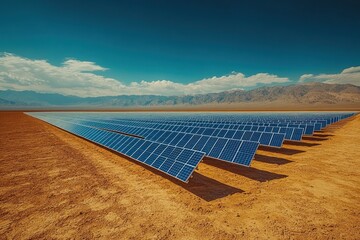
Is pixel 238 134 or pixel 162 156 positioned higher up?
pixel 238 134

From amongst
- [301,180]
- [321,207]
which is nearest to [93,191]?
[321,207]

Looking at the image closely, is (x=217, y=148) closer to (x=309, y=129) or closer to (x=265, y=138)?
(x=265, y=138)

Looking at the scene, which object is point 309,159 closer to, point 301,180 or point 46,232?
point 301,180

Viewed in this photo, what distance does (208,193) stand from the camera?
874 centimetres

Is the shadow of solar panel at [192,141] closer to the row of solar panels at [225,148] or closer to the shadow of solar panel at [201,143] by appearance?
the row of solar panels at [225,148]

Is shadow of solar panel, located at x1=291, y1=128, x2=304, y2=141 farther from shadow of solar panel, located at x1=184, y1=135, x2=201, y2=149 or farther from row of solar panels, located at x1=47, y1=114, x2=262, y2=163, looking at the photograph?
shadow of solar panel, located at x1=184, y1=135, x2=201, y2=149

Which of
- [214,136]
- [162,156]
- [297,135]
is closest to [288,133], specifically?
[297,135]

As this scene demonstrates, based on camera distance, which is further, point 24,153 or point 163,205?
point 24,153

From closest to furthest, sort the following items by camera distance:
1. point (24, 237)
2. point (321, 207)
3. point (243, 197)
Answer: point (24, 237) < point (321, 207) < point (243, 197)

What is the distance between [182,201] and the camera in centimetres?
805

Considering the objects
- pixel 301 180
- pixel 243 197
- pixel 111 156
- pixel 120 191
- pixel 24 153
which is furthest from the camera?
pixel 24 153

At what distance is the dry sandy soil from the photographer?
6121mm

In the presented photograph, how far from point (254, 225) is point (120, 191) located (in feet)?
17.7

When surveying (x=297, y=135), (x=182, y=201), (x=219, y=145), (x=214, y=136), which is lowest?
(x=182, y=201)
